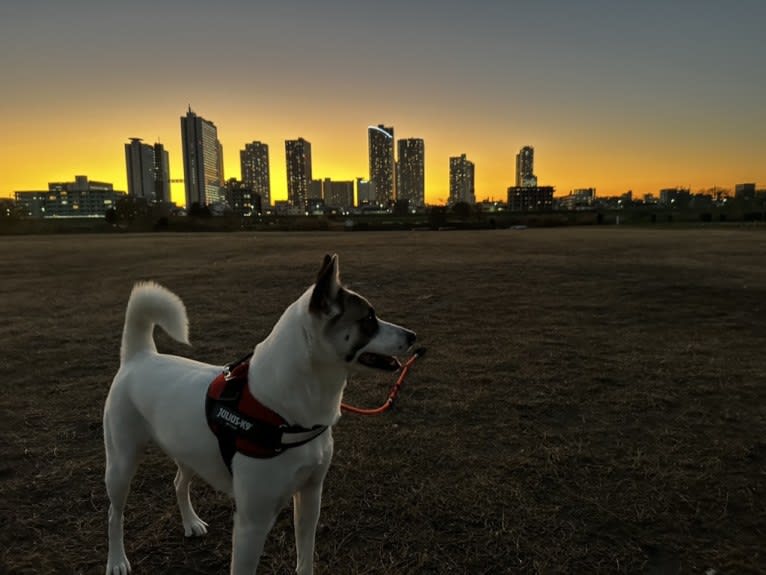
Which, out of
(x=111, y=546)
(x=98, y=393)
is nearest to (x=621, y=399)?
(x=111, y=546)

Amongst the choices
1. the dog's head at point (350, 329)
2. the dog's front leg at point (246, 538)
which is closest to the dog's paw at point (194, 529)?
the dog's front leg at point (246, 538)

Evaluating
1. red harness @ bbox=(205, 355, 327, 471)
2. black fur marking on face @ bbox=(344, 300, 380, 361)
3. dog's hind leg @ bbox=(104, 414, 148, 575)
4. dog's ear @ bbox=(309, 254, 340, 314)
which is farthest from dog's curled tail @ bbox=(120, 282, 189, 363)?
black fur marking on face @ bbox=(344, 300, 380, 361)

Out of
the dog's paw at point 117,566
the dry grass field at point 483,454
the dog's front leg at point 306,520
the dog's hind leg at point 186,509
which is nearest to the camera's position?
the dog's front leg at point 306,520

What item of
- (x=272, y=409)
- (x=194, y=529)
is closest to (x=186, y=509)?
(x=194, y=529)

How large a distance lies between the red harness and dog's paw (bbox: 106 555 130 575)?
1220 mm

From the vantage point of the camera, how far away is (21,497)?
3514 millimetres

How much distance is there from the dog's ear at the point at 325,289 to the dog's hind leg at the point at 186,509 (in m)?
1.72

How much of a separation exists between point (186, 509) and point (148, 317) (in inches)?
53.7

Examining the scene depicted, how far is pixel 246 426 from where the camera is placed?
7.42ft

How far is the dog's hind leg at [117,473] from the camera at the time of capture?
2.70 metres

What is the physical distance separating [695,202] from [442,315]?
647 ft

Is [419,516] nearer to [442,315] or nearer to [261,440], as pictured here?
[261,440]

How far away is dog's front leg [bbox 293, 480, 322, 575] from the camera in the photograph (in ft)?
8.41

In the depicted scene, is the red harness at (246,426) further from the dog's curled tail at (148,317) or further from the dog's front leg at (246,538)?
the dog's curled tail at (148,317)
